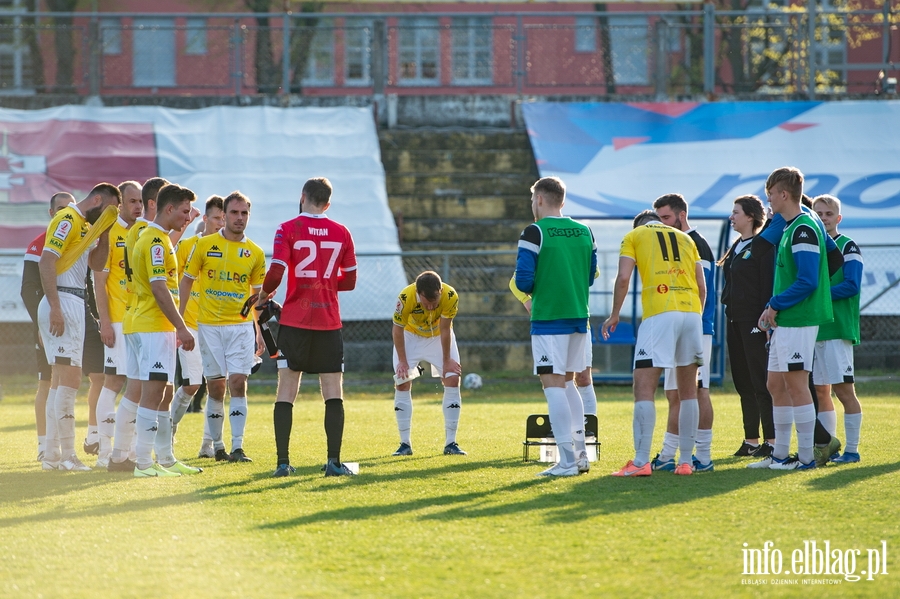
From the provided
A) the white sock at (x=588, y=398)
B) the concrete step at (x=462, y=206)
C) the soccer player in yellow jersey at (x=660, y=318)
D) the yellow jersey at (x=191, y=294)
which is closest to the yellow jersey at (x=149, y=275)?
the yellow jersey at (x=191, y=294)

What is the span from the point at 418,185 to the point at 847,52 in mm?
12164

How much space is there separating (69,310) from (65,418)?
2.94 ft

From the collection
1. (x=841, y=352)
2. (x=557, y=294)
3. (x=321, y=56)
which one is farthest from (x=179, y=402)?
(x=321, y=56)

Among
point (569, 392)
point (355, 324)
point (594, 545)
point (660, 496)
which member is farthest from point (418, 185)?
point (594, 545)

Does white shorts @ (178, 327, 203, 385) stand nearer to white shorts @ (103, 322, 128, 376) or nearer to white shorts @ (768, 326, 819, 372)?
white shorts @ (103, 322, 128, 376)

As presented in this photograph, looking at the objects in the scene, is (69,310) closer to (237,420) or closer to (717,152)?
(237,420)

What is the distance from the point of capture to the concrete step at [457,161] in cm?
2222

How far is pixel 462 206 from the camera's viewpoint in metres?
21.3

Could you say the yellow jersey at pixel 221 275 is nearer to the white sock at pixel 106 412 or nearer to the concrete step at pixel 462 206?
the white sock at pixel 106 412

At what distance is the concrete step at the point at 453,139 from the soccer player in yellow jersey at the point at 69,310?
1453cm

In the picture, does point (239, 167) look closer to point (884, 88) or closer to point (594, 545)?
point (884, 88)

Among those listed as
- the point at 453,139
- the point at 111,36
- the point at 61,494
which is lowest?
the point at 61,494

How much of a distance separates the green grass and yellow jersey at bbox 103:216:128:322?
1481 millimetres

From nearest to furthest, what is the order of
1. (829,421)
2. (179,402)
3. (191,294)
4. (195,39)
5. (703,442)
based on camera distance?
(703,442) → (829,421) → (179,402) → (191,294) → (195,39)
